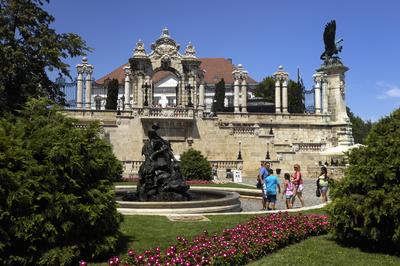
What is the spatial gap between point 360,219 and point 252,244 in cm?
223

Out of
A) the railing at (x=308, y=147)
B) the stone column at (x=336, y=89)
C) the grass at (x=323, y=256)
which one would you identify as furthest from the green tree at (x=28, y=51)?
the stone column at (x=336, y=89)

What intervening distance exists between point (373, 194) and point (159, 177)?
23.4ft

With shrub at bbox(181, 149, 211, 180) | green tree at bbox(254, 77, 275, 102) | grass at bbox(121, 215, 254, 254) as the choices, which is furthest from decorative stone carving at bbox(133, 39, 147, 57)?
green tree at bbox(254, 77, 275, 102)

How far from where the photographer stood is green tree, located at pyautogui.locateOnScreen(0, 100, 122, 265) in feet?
21.7

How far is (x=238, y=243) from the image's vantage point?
26.4 feet

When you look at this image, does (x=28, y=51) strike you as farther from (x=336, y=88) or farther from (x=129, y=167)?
(x=336, y=88)

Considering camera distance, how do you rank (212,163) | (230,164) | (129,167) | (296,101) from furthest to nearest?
(296,101)
(230,164)
(212,163)
(129,167)

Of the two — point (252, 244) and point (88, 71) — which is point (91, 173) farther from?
point (88, 71)

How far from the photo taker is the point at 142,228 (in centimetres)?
994

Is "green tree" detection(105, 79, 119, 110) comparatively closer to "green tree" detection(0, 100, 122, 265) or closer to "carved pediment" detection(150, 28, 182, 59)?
"carved pediment" detection(150, 28, 182, 59)

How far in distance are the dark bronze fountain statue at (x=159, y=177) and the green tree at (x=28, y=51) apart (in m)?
8.62

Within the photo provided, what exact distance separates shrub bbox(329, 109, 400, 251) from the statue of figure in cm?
3556

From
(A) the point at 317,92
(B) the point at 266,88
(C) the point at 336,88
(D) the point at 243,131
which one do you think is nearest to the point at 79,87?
(D) the point at 243,131

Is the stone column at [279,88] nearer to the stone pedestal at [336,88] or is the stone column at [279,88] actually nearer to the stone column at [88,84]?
the stone pedestal at [336,88]
